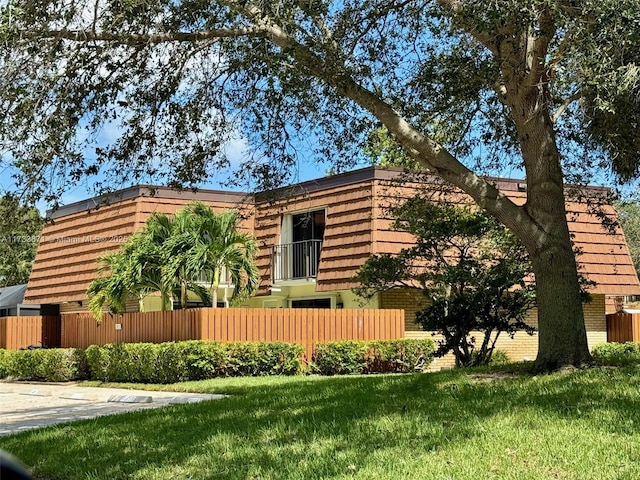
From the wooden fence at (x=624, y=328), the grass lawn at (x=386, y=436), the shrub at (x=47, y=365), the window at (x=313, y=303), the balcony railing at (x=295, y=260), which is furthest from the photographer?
the wooden fence at (x=624, y=328)

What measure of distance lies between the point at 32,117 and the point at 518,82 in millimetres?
6310

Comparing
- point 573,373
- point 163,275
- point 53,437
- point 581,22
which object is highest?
point 581,22

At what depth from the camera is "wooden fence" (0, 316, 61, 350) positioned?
29031 mm

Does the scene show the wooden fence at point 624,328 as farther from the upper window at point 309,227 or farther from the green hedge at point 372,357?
the upper window at point 309,227

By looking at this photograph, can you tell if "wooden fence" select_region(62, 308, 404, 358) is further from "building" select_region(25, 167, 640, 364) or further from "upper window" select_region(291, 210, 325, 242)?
"upper window" select_region(291, 210, 325, 242)

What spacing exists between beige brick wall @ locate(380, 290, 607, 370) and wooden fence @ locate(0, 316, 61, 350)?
40.2 ft

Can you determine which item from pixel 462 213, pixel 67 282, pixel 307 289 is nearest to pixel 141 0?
pixel 462 213

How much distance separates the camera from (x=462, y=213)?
18.2 m

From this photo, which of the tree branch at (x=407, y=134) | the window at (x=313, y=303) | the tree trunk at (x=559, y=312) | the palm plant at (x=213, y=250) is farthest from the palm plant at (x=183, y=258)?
the tree trunk at (x=559, y=312)

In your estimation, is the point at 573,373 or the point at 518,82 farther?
the point at 518,82

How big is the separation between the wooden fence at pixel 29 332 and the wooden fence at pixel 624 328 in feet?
62.4

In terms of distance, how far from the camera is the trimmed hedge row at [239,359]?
66.5ft

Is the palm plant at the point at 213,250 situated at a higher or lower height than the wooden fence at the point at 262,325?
higher

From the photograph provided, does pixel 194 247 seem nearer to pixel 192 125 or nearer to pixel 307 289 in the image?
pixel 307 289
